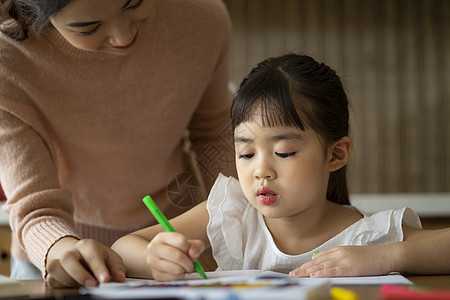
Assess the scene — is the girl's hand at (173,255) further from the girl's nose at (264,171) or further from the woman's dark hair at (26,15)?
the woman's dark hair at (26,15)

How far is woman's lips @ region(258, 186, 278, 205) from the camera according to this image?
984mm

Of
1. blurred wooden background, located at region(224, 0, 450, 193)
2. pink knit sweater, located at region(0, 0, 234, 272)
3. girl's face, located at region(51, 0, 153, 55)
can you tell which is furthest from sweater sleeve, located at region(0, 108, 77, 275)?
blurred wooden background, located at region(224, 0, 450, 193)

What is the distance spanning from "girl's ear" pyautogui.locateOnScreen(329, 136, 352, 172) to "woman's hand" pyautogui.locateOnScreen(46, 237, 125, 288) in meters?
0.47

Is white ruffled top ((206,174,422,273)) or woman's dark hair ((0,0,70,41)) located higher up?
woman's dark hair ((0,0,70,41))

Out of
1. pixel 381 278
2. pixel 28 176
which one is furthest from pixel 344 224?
pixel 28 176

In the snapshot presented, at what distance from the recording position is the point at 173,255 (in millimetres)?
826

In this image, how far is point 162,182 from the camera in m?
1.44

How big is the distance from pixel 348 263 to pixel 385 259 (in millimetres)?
73

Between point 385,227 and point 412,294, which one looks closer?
point 412,294

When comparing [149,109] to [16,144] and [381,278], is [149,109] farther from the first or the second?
[381,278]

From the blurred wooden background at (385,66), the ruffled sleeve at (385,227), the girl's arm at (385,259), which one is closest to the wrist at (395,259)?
the girl's arm at (385,259)

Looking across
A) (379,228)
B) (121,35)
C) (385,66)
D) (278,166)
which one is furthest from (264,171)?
(385,66)

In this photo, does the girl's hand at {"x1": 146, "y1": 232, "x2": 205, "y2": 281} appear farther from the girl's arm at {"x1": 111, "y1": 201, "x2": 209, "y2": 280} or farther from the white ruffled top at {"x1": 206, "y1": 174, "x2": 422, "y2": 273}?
the white ruffled top at {"x1": 206, "y1": 174, "x2": 422, "y2": 273}

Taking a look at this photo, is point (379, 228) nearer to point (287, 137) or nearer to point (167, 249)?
point (287, 137)
